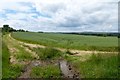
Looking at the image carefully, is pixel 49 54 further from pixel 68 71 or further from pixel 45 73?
pixel 45 73

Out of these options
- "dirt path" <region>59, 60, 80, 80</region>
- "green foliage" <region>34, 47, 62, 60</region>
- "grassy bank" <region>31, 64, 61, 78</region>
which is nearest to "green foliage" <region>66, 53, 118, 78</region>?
"dirt path" <region>59, 60, 80, 80</region>

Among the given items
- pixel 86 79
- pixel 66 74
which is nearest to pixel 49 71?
pixel 66 74

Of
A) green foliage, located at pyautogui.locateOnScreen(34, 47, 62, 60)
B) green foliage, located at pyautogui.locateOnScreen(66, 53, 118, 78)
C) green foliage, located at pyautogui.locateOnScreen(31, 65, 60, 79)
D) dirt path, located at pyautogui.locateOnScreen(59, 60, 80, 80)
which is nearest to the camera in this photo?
green foliage, located at pyautogui.locateOnScreen(66, 53, 118, 78)

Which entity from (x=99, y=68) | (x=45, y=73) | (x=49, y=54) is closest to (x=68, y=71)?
(x=45, y=73)

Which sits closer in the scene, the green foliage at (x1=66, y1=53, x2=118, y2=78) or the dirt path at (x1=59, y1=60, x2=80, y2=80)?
the green foliage at (x1=66, y1=53, x2=118, y2=78)

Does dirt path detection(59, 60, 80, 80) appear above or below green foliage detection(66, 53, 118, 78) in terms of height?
below

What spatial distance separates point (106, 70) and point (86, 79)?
5.42 ft

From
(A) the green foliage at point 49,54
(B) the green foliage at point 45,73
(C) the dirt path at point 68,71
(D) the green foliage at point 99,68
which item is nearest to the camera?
(D) the green foliage at point 99,68

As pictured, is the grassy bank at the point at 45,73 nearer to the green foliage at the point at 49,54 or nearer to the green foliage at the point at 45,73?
the green foliage at the point at 45,73

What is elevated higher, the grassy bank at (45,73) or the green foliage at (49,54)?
the green foliage at (49,54)

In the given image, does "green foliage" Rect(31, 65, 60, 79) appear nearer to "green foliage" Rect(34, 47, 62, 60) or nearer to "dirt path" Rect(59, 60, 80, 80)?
"dirt path" Rect(59, 60, 80, 80)

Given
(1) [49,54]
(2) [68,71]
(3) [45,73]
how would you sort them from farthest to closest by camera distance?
(1) [49,54], (2) [68,71], (3) [45,73]

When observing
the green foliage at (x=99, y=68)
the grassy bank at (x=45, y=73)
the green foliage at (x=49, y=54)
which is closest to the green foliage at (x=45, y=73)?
the grassy bank at (x=45, y=73)

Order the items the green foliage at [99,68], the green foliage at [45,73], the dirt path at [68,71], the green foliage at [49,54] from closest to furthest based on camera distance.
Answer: the green foliage at [99,68], the green foliage at [45,73], the dirt path at [68,71], the green foliage at [49,54]
